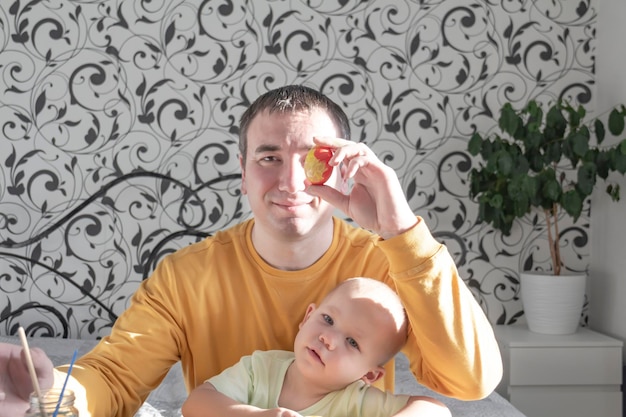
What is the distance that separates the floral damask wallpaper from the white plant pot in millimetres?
384

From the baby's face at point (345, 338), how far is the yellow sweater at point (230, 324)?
0.26 feet

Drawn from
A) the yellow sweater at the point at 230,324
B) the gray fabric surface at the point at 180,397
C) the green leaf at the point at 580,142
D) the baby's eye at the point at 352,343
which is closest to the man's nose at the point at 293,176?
the yellow sweater at the point at 230,324

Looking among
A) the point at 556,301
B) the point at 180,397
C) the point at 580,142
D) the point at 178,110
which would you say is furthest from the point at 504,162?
the point at 180,397

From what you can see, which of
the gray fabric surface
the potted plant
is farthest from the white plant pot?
the gray fabric surface

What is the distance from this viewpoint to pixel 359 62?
11.6ft

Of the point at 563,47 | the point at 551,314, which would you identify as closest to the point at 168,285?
the point at 551,314

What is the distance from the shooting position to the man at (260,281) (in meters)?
1.49

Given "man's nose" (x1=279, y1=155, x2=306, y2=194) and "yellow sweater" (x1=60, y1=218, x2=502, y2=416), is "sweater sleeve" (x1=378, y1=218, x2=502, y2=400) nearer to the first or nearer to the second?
"yellow sweater" (x1=60, y1=218, x2=502, y2=416)

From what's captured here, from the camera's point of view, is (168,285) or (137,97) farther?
(137,97)

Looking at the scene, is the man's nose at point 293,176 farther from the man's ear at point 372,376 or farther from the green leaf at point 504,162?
the green leaf at point 504,162

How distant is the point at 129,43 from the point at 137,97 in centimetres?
24

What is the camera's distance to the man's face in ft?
5.25

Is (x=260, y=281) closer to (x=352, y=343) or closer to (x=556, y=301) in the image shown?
(x=352, y=343)

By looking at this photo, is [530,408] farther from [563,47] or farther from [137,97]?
[137,97]
